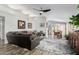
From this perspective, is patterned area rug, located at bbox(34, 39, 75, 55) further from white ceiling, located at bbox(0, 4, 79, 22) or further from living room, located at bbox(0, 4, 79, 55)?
white ceiling, located at bbox(0, 4, 79, 22)

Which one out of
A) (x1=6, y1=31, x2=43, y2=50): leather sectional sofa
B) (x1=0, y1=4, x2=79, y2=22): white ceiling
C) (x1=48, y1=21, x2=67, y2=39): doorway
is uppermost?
(x1=0, y1=4, x2=79, y2=22): white ceiling

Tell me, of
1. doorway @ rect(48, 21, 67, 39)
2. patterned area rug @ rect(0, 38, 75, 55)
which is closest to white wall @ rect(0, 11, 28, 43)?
patterned area rug @ rect(0, 38, 75, 55)

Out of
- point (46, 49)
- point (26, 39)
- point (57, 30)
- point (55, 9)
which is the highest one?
point (55, 9)

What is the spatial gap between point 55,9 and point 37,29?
1.62ft

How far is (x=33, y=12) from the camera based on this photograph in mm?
3363

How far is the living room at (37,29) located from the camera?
3.34 m

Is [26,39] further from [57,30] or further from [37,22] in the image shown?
[57,30]

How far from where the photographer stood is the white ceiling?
131 inches

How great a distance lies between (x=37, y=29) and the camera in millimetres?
3365

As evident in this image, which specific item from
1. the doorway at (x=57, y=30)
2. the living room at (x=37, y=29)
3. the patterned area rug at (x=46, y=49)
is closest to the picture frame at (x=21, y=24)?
the living room at (x=37, y=29)

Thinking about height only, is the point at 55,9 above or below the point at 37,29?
above

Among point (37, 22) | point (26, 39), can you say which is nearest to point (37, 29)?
point (37, 22)

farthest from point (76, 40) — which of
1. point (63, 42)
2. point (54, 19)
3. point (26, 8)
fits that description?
point (26, 8)
